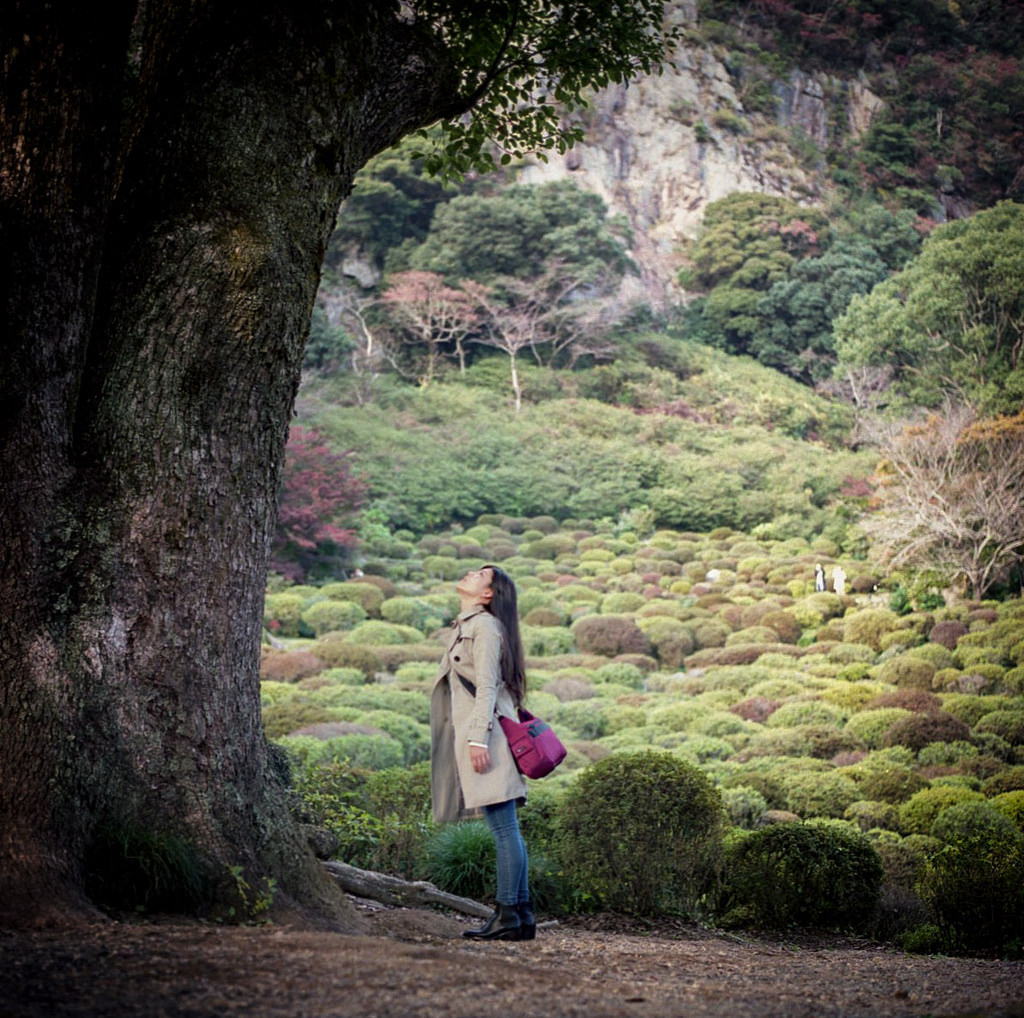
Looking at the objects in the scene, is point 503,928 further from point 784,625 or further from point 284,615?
point 784,625

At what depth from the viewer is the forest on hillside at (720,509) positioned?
5934mm

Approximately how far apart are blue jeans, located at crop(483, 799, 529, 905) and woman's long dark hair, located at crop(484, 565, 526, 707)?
1.28ft

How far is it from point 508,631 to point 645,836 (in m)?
2.42

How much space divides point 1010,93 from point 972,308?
5023 mm

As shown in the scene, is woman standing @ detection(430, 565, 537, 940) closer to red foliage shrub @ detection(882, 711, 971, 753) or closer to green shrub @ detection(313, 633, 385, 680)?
red foliage shrub @ detection(882, 711, 971, 753)

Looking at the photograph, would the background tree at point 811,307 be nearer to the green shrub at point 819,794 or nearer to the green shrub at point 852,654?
the green shrub at point 852,654

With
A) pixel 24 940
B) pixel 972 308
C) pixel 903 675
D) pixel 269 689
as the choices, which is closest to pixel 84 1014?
pixel 24 940

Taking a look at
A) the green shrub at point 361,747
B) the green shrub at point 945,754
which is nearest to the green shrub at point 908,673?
the green shrub at point 945,754

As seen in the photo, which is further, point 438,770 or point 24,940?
point 438,770

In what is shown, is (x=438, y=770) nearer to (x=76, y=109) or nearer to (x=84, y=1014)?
(x=84, y=1014)

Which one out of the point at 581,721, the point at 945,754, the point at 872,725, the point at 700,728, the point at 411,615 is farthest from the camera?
the point at 411,615

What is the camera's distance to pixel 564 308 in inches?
989

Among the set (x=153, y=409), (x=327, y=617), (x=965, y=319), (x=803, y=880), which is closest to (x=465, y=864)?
(x=803, y=880)

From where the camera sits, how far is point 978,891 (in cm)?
550
